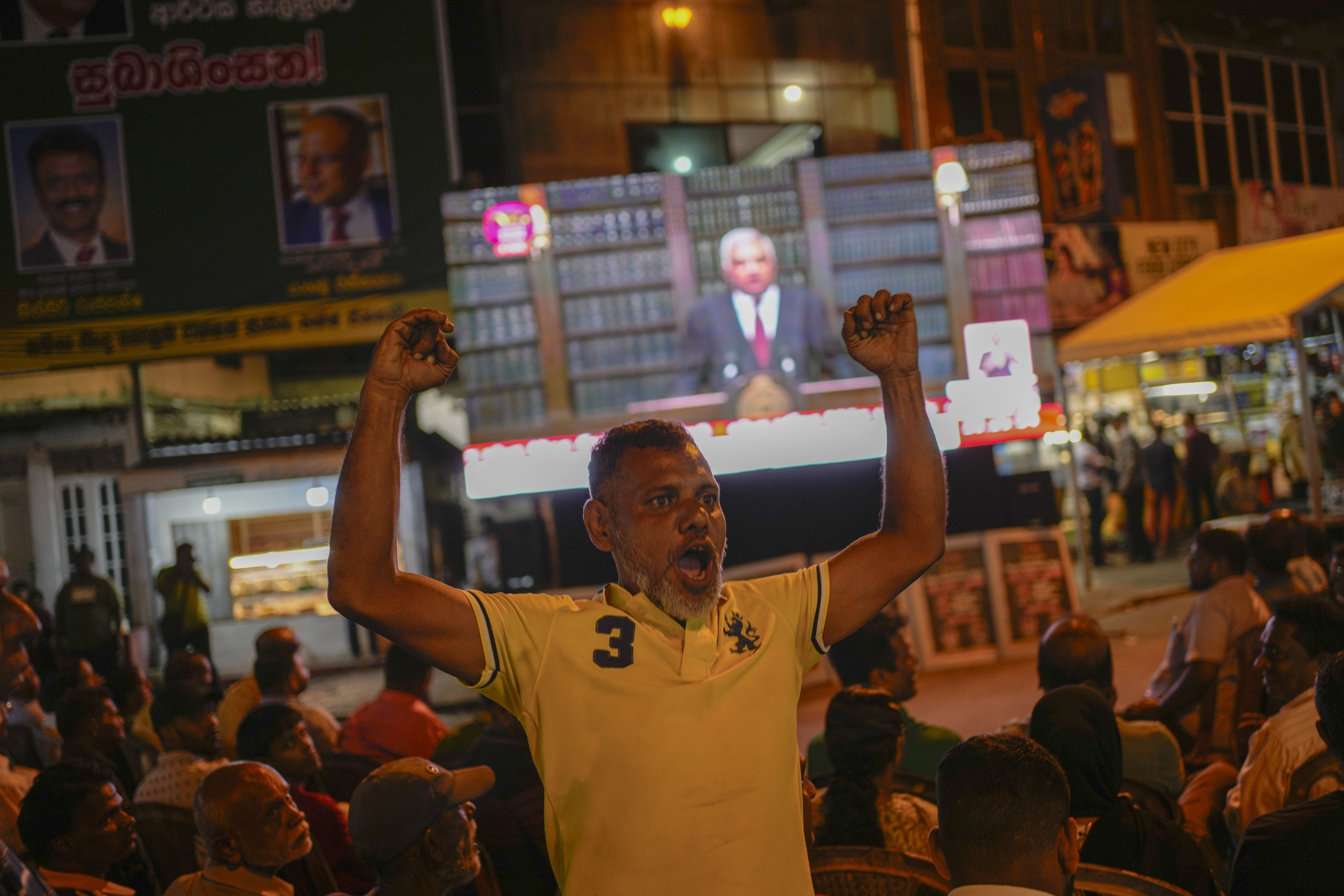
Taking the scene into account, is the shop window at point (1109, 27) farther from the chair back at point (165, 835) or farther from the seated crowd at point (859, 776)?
the chair back at point (165, 835)

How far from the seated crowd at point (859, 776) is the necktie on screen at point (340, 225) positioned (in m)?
3.79

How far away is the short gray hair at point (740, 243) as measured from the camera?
9617 millimetres

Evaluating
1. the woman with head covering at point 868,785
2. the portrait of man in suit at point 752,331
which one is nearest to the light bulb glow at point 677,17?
the portrait of man in suit at point 752,331

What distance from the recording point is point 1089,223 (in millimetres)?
13836

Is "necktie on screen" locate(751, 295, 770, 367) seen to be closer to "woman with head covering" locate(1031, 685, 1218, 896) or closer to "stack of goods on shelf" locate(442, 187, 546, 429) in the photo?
"stack of goods on shelf" locate(442, 187, 546, 429)

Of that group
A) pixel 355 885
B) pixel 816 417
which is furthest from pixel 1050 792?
pixel 816 417

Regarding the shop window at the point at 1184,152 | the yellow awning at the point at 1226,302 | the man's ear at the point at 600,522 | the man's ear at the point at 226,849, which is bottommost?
the man's ear at the point at 226,849

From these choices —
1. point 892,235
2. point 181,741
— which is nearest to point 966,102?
point 892,235

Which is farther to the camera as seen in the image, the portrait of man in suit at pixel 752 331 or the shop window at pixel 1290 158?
the shop window at pixel 1290 158

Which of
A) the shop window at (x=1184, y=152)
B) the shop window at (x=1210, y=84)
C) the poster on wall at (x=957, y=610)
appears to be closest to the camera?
the poster on wall at (x=957, y=610)

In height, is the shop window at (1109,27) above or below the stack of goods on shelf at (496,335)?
above

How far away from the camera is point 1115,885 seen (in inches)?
87.9

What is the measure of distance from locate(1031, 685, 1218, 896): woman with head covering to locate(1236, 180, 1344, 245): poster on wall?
1486 centimetres

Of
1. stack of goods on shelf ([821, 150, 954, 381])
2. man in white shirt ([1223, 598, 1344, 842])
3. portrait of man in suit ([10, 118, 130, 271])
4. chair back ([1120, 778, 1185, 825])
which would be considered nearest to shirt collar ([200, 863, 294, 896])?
chair back ([1120, 778, 1185, 825])
